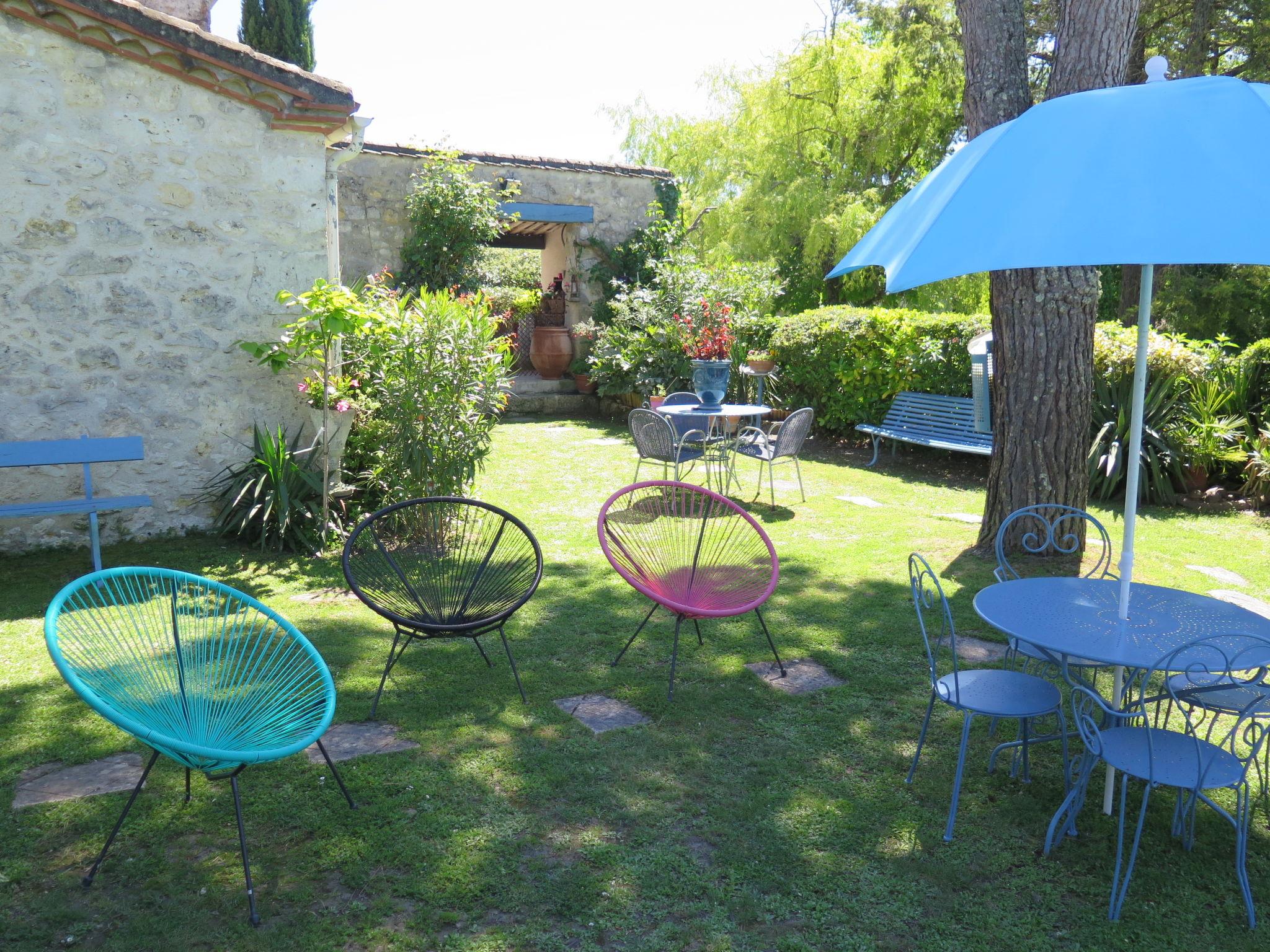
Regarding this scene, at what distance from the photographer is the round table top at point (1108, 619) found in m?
2.61

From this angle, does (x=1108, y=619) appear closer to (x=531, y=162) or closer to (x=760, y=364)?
(x=760, y=364)

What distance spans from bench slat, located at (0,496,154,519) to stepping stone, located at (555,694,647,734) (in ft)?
9.79

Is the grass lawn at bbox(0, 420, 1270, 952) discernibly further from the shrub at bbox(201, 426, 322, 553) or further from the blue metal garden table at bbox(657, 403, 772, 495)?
the blue metal garden table at bbox(657, 403, 772, 495)

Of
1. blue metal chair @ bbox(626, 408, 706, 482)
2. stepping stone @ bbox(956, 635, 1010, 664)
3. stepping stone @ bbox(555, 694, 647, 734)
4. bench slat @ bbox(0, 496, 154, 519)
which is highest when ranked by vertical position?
blue metal chair @ bbox(626, 408, 706, 482)

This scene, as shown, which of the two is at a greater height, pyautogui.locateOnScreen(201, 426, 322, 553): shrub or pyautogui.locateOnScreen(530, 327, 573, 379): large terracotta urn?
pyautogui.locateOnScreen(530, 327, 573, 379): large terracotta urn

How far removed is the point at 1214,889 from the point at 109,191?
6.37 meters

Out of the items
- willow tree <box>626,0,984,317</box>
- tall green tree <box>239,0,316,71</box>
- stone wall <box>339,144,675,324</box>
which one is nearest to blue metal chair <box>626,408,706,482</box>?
stone wall <box>339,144,675,324</box>

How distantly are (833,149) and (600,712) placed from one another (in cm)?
1578

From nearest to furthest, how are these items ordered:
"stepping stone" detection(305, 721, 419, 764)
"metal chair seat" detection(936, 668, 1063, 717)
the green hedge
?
"metal chair seat" detection(936, 668, 1063, 717) → "stepping stone" detection(305, 721, 419, 764) → the green hedge

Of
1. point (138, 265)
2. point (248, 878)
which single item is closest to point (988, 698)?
point (248, 878)

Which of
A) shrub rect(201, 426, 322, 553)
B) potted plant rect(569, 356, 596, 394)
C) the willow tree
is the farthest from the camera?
the willow tree

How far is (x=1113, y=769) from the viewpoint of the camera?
290cm

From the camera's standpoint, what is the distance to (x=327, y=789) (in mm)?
3016

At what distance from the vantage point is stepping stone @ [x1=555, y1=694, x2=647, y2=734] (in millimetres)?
3555
